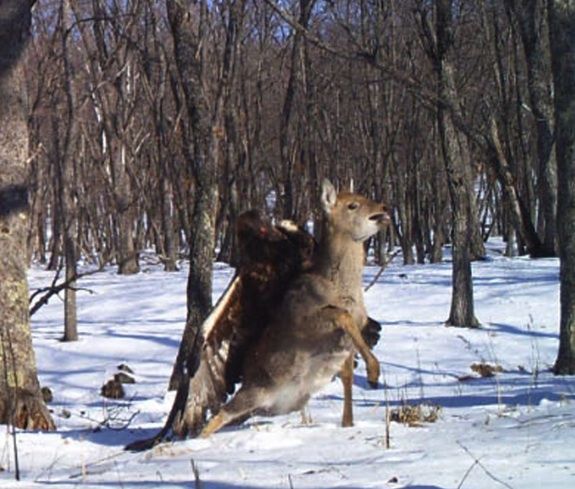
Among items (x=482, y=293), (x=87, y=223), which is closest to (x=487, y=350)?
(x=482, y=293)

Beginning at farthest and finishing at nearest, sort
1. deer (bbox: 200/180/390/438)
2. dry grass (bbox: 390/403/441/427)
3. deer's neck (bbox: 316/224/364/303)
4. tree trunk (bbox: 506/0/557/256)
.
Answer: tree trunk (bbox: 506/0/557/256) → deer's neck (bbox: 316/224/364/303) → deer (bbox: 200/180/390/438) → dry grass (bbox: 390/403/441/427)

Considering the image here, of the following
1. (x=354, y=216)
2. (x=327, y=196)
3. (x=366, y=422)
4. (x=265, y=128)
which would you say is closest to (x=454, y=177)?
(x=327, y=196)

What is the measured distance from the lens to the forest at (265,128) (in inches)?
359

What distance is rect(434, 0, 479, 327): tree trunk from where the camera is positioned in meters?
15.1

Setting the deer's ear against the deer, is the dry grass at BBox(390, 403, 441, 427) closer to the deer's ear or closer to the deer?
the deer

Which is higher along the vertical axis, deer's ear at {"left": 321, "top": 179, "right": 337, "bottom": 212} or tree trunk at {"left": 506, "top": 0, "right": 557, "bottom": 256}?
tree trunk at {"left": 506, "top": 0, "right": 557, "bottom": 256}

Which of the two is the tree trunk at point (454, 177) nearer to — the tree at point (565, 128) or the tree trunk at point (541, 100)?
the tree at point (565, 128)

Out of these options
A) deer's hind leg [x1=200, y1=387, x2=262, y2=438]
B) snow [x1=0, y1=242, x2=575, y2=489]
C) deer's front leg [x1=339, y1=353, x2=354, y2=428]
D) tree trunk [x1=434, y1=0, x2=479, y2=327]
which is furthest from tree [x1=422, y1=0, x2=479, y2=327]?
deer's hind leg [x1=200, y1=387, x2=262, y2=438]

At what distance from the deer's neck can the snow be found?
2.88ft

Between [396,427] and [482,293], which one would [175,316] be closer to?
[482,293]

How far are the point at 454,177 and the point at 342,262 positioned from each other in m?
9.11

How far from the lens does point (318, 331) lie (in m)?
6.73

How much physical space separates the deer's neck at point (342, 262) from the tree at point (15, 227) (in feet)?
9.07

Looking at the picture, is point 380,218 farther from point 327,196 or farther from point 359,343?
point 359,343
